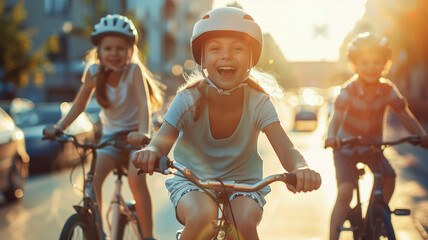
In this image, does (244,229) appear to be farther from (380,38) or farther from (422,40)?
(422,40)

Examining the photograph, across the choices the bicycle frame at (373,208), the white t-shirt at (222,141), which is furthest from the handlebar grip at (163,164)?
the bicycle frame at (373,208)

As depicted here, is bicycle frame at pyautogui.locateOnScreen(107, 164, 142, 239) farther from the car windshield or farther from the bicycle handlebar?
the car windshield

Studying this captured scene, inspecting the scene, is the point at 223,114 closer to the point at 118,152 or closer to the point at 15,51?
the point at 118,152

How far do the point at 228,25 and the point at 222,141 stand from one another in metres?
0.61

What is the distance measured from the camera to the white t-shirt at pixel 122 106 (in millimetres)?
4367

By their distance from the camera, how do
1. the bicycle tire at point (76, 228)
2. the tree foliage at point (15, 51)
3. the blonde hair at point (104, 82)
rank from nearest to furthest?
1. the bicycle tire at point (76, 228)
2. the blonde hair at point (104, 82)
3. the tree foliage at point (15, 51)

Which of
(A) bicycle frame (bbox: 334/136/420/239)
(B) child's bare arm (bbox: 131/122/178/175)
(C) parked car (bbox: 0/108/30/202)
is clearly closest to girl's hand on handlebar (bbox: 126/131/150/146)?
(B) child's bare arm (bbox: 131/122/178/175)

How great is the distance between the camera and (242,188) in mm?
2408

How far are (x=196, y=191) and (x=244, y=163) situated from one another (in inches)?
16.6

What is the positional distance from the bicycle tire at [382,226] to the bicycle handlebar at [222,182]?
1572mm

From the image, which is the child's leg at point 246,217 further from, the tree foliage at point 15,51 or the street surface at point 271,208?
the tree foliage at point 15,51

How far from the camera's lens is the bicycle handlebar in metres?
2.38

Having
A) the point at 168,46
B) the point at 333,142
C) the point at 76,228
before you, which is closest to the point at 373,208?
the point at 333,142

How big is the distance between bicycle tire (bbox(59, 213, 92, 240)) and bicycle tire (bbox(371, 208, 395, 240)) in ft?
6.41
